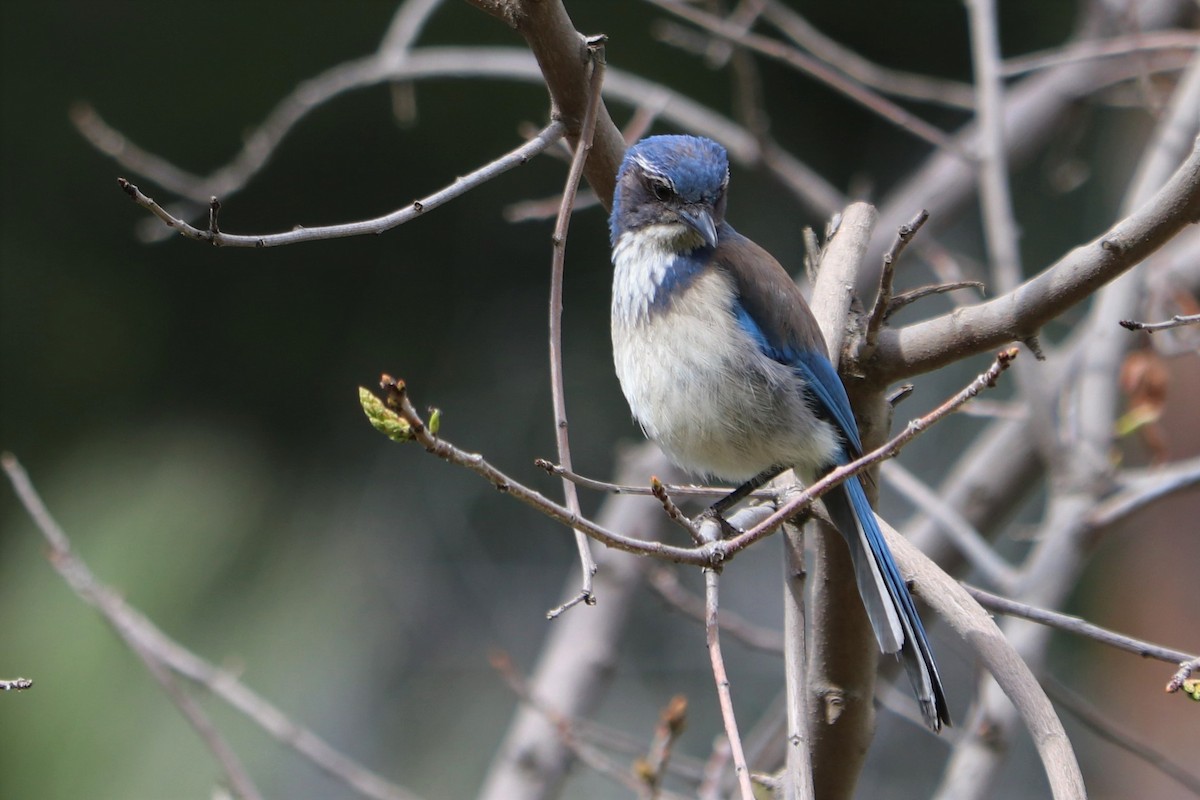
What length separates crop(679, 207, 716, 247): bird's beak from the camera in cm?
249

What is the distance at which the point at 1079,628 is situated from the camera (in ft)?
6.15

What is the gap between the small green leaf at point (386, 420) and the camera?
1237 mm

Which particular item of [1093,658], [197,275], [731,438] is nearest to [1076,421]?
[731,438]

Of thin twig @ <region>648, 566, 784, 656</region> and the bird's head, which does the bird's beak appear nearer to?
the bird's head

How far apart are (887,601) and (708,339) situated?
683mm

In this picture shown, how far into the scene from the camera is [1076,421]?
10.2 feet

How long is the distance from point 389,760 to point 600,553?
266 cm

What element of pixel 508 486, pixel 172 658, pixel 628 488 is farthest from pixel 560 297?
pixel 172 658

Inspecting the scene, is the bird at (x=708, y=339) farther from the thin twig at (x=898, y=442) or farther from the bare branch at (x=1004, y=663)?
the thin twig at (x=898, y=442)

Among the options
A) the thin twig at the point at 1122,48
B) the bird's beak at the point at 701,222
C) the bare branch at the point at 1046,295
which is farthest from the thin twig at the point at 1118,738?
the thin twig at the point at 1122,48

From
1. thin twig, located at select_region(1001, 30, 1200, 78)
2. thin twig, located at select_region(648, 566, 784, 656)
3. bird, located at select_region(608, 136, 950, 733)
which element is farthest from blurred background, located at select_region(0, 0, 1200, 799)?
bird, located at select_region(608, 136, 950, 733)

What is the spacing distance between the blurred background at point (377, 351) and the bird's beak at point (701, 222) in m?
3.45

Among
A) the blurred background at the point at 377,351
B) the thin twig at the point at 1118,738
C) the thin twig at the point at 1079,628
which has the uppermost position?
the blurred background at the point at 377,351

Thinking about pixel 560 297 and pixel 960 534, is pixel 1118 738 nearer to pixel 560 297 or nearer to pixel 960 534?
pixel 960 534
